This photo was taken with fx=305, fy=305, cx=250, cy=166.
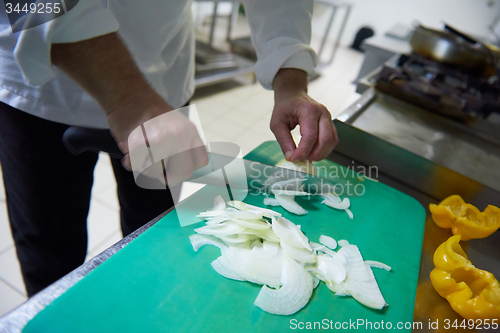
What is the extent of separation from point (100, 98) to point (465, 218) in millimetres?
851

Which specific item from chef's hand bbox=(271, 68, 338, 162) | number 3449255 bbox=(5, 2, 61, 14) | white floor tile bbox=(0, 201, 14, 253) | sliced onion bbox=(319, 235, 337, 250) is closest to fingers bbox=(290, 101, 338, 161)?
chef's hand bbox=(271, 68, 338, 162)

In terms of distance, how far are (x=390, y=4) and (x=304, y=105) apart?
5842 mm

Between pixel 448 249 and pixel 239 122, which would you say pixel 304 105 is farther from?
pixel 239 122

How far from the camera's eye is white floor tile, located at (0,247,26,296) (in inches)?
46.4

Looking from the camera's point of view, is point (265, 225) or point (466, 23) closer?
point (265, 225)

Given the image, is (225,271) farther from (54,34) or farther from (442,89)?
(442,89)

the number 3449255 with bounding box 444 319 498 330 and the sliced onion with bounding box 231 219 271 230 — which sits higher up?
the sliced onion with bounding box 231 219 271 230

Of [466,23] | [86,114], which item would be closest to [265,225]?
[86,114]

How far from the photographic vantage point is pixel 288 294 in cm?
56

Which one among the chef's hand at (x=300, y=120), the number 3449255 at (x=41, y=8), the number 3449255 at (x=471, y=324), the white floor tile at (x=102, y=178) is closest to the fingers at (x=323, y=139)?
the chef's hand at (x=300, y=120)

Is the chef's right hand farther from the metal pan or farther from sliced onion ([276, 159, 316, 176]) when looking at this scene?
the metal pan

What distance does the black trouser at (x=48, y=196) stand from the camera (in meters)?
0.75

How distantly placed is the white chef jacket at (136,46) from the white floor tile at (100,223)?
0.79 m

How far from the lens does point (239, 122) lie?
2650 mm
